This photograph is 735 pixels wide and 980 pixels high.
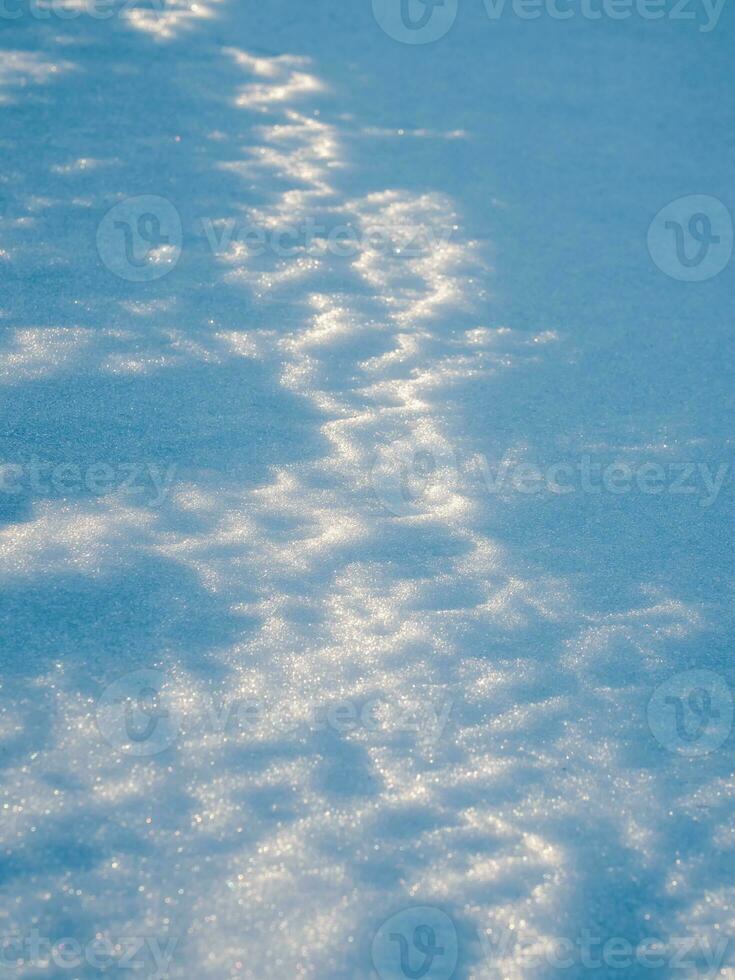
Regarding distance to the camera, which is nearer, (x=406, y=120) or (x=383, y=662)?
(x=383, y=662)

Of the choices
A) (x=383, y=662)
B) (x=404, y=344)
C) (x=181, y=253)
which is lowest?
(x=383, y=662)

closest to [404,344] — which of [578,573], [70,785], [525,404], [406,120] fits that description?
[525,404]

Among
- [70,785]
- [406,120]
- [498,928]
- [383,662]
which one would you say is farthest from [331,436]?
[406,120]

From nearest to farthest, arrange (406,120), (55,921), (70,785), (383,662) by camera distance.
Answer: (55,921), (70,785), (383,662), (406,120)

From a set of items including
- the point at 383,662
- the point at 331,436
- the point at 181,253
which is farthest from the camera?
the point at 181,253

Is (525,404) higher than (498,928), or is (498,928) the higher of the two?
(525,404)

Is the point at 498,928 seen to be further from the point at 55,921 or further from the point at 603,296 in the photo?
the point at 603,296
